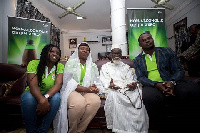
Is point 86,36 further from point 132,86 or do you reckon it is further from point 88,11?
point 132,86

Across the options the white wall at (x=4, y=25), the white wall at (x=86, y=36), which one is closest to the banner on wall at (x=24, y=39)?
the white wall at (x=4, y=25)

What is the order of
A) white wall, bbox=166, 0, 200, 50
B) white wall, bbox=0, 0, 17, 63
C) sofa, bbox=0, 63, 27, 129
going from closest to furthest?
1. sofa, bbox=0, 63, 27, 129
2. white wall, bbox=0, 0, 17, 63
3. white wall, bbox=166, 0, 200, 50

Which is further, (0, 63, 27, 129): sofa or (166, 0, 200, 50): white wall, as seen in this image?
(166, 0, 200, 50): white wall

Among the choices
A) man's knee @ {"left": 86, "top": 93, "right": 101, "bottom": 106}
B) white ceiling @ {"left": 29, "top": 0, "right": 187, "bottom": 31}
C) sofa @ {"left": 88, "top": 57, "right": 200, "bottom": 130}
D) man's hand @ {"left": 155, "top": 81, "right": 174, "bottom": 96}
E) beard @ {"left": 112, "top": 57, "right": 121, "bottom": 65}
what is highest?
white ceiling @ {"left": 29, "top": 0, "right": 187, "bottom": 31}

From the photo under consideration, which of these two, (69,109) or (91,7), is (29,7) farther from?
(69,109)

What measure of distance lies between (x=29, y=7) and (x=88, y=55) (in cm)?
392

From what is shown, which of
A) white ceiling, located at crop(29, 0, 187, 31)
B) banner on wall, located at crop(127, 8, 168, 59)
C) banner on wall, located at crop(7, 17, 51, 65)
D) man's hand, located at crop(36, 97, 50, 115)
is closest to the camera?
man's hand, located at crop(36, 97, 50, 115)

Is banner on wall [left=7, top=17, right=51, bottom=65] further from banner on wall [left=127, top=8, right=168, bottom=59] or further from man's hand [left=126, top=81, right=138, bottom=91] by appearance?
man's hand [left=126, top=81, right=138, bottom=91]

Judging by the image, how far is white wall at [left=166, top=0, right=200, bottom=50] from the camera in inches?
218

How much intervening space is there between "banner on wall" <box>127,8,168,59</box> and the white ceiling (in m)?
1.88

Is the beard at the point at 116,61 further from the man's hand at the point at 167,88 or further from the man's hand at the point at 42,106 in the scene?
the man's hand at the point at 42,106

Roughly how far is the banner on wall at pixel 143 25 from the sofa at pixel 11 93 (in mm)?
3107

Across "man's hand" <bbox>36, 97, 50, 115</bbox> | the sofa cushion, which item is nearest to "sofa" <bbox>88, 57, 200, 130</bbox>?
"man's hand" <bbox>36, 97, 50, 115</bbox>

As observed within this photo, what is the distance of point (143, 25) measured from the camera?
14.5ft
